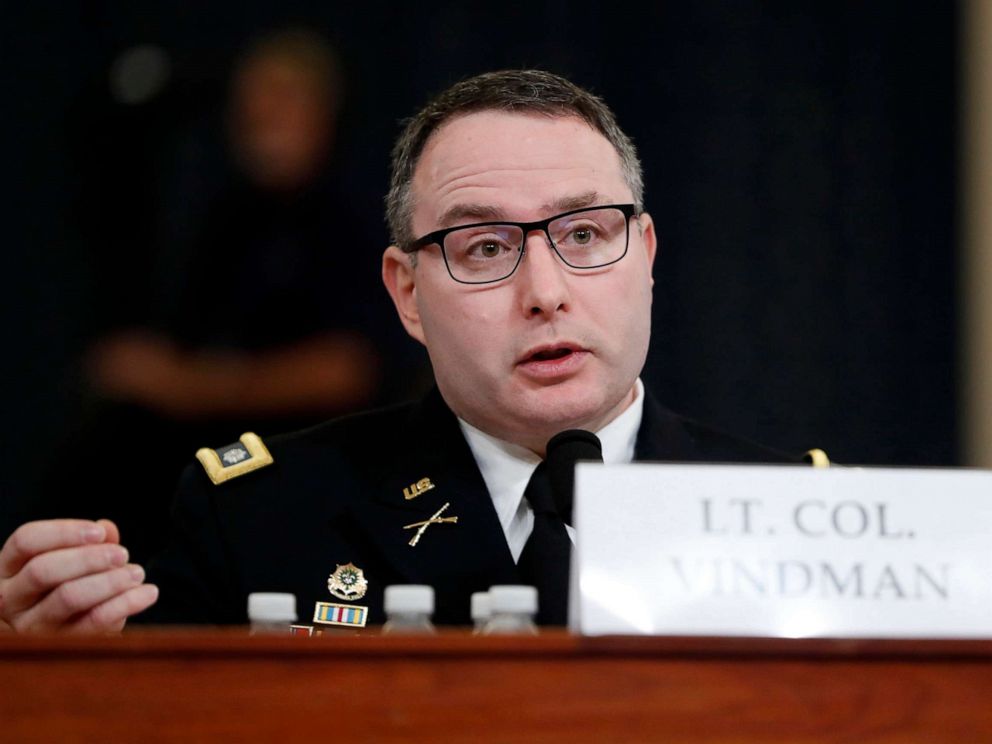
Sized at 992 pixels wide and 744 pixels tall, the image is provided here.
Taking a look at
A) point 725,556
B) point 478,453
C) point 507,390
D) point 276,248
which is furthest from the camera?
point 276,248

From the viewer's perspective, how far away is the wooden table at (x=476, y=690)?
1170mm

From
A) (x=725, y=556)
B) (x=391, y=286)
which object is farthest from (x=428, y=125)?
(x=725, y=556)

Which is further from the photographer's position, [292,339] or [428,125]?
[292,339]

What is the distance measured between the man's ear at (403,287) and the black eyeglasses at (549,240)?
0.58 ft

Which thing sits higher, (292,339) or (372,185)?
(372,185)

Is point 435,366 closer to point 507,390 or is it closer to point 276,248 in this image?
point 507,390

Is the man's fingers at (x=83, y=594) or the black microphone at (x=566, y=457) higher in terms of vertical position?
the black microphone at (x=566, y=457)

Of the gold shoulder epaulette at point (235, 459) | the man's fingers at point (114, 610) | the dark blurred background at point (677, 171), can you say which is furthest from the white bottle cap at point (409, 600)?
the dark blurred background at point (677, 171)

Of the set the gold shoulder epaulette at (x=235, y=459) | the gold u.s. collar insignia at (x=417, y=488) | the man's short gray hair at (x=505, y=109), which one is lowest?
the gold u.s. collar insignia at (x=417, y=488)

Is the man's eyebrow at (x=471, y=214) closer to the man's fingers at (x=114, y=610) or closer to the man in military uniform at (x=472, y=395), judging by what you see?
the man in military uniform at (x=472, y=395)

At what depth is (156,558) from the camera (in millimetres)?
2186

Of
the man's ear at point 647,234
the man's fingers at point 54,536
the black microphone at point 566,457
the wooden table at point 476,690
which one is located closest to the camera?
the wooden table at point 476,690

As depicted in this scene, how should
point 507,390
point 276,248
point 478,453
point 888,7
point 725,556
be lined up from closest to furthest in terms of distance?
point 725,556 → point 507,390 → point 478,453 → point 276,248 → point 888,7

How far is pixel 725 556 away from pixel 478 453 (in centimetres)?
92
